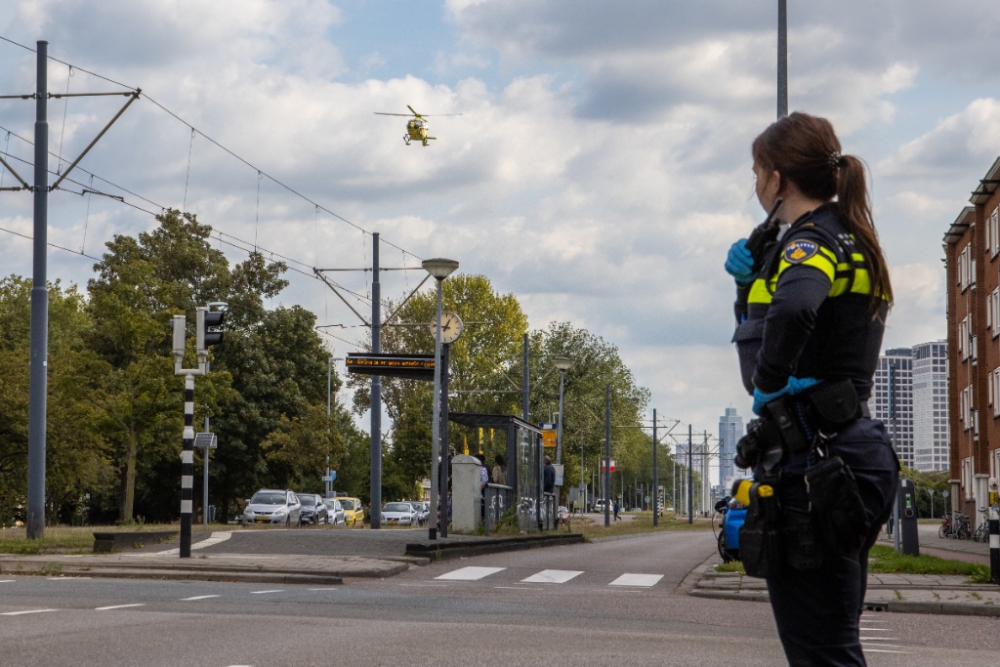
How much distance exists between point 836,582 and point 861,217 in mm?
947

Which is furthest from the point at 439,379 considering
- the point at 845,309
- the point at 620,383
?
the point at 620,383

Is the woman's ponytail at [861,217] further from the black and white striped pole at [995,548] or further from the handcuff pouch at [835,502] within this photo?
the black and white striped pole at [995,548]

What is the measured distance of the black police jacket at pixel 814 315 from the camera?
3.23 metres

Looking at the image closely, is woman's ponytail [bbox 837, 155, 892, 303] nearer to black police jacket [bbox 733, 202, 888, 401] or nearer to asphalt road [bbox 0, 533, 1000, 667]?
black police jacket [bbox 733, 202, 888, 401]

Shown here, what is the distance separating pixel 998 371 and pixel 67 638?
3989cm

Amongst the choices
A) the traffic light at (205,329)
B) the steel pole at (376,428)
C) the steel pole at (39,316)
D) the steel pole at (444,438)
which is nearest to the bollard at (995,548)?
the steel pole at (444,438)

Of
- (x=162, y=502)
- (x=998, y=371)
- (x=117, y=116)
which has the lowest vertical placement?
(x=162, y=502)

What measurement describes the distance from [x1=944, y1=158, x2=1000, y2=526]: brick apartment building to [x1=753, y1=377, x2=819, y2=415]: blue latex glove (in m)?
39.9

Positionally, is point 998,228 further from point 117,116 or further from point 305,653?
point 305,653

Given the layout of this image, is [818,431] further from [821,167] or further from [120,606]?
[120,606]

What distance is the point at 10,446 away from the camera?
43.3 metres

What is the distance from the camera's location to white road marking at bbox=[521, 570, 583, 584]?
1675 centimetres

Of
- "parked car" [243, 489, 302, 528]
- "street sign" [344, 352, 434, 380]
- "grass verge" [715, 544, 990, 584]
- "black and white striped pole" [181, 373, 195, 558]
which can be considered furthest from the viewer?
"parked car" [243, 489, 302, 528]

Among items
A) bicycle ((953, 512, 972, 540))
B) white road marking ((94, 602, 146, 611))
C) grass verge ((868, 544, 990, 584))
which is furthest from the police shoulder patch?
bicycle ((953, 512, 972, 540))
